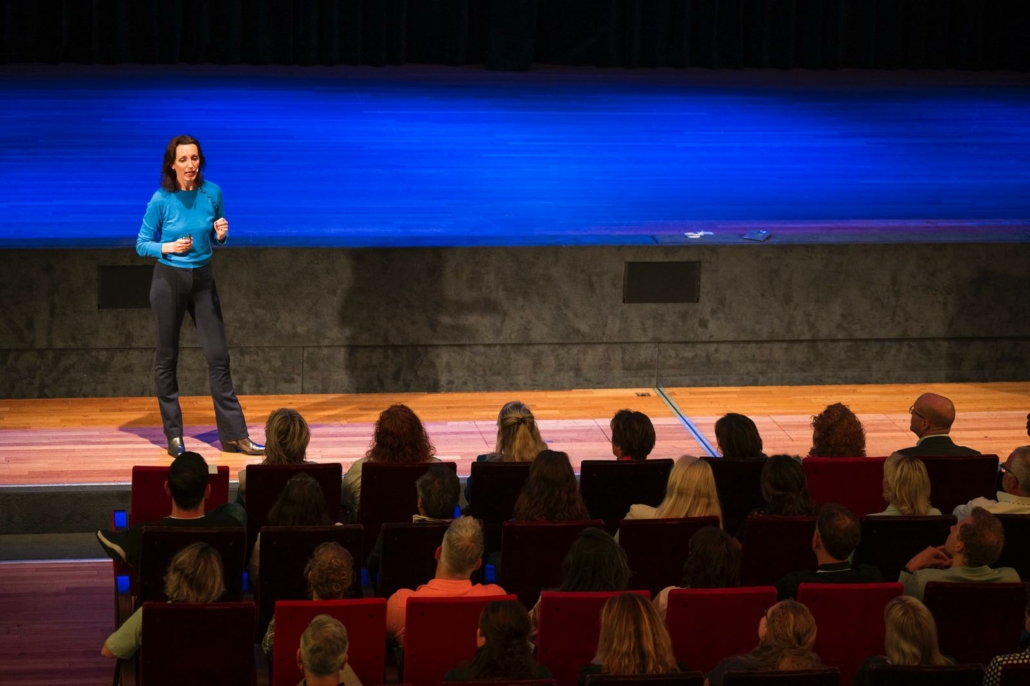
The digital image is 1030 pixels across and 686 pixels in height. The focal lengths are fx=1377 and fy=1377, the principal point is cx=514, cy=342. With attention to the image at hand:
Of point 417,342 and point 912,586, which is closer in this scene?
point 912,586

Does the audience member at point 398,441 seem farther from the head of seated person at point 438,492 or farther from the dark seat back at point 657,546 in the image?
the dark seat back at point 657,546

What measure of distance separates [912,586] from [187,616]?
1950 mm

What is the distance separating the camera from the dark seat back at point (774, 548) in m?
4.04

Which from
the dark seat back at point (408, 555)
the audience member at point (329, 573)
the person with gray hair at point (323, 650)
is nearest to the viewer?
the person with gray hair at point (323, 650)

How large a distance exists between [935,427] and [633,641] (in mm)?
2261

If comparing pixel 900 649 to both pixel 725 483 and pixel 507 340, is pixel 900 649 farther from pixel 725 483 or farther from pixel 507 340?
pixel 507 340

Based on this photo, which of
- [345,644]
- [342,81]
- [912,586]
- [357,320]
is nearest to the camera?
[345,644]

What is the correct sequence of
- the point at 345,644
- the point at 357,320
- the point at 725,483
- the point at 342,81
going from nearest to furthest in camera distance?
the point at 345,644 < the point at 725,483 < the point at 357,320 < the point at 342,81

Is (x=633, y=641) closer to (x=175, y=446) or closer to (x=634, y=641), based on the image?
(x=634, y=641)

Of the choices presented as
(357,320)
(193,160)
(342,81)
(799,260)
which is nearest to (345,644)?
(193,160)

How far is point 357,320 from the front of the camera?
22.2 ft

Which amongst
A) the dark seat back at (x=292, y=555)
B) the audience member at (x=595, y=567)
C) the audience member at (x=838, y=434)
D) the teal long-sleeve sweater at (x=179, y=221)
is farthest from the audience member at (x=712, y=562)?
the teal long-sleeve sweater at (x=179, y=221)

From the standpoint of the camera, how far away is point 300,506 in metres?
3.88

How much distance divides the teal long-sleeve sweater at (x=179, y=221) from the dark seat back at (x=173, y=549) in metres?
1.91
